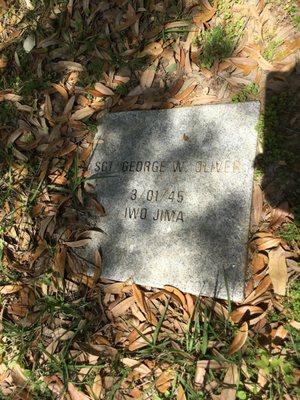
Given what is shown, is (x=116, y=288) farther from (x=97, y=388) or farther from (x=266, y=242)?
(x=266, y=242)

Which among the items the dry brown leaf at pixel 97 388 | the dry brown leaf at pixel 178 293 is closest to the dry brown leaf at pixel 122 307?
the dry brown leaf at pixel 178 293

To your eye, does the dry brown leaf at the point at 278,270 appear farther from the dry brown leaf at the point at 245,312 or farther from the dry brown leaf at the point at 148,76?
the dry brown leaf at the point at 148,76

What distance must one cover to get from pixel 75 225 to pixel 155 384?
1.09m

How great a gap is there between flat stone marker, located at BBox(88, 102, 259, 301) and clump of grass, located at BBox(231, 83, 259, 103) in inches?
4.2

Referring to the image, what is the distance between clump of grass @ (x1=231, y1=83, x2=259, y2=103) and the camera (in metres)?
2.47

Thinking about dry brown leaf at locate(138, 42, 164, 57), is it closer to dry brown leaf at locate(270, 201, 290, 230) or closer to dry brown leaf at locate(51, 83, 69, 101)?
dry brown leaf at locate(51, 83, 69, 101)

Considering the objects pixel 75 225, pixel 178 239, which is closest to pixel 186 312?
pixel 178 239

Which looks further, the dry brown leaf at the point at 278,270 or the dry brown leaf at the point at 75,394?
the dry brown leaf at the point at 75,394

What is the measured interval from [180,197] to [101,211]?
0.55 meters

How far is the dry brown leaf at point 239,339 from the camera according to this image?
204 centimetres

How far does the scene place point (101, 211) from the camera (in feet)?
8.62

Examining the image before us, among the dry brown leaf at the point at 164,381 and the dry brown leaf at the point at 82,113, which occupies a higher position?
the dry brown leaf at the point at 82,113

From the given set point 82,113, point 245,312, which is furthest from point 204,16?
point 245,312

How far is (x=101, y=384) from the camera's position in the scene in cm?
229
